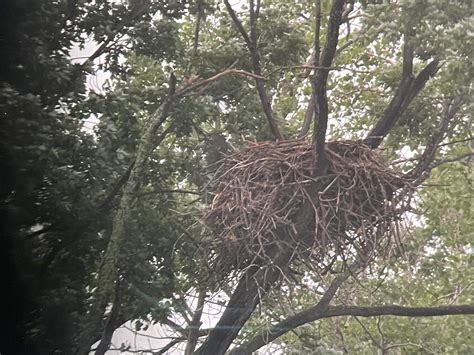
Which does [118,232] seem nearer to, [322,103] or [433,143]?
[322,103]

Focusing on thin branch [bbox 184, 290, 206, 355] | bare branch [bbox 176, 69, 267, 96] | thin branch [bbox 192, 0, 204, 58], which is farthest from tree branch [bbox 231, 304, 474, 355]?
thin branch [bbox 192, 0, 204, 58]

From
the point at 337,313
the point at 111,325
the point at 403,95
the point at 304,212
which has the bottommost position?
the point at 111,325

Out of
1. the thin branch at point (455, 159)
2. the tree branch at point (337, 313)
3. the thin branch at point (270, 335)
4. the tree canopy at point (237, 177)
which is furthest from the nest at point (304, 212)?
the thin branch at point (455, 159)

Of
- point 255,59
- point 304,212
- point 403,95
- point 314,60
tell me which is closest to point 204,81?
point 255,59

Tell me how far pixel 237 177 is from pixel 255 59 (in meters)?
0.49

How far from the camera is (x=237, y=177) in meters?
1.71

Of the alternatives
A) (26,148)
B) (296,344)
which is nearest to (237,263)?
(296,344)

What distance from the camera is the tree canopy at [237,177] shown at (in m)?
1.41

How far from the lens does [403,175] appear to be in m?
1.74

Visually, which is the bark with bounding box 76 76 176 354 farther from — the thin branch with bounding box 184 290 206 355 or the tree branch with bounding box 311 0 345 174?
the tree branch with bounding box 311 0 345 174

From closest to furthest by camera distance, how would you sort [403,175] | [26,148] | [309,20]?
[26,148], [403,175], [309,20]

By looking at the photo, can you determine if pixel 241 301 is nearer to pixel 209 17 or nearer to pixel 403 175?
pixel 403 175

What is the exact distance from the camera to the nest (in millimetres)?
1615

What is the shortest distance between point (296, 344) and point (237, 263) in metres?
0.43
